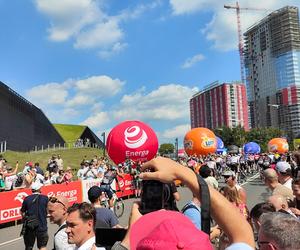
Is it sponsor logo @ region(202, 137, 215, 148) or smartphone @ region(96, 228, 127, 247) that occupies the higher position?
sponsor logo @ region(202, 137, 215, 148)

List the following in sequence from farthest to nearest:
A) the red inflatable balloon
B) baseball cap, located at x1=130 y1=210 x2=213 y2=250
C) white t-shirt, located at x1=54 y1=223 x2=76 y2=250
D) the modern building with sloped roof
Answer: the modern building with sloped roof → the red inflatable balloon → white t-shirt, located at x1=54 y1=223 x2=76 y2=250 → baseball cap, located at x1=130 y1=210 x2=213 y2=250

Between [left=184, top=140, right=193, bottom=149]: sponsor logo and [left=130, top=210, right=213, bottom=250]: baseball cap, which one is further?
[left=184, top=140, right=193, bottom=149]: sponsor logo

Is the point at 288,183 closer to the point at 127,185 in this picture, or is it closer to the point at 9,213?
the point at 9,213

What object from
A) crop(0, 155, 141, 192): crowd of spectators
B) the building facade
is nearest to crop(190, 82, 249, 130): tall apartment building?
the building facade

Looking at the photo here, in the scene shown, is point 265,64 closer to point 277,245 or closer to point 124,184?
point 124,184

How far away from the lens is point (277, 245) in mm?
2240

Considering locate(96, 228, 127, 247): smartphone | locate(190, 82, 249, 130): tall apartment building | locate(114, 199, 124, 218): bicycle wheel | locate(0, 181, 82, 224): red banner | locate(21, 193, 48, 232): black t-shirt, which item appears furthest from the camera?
locate(190, 82, 249, 130): tall apartment building

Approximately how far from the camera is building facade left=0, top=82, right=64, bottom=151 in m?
50.9

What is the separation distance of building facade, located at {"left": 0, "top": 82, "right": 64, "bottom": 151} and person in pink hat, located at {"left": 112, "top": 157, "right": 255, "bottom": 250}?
4865cm

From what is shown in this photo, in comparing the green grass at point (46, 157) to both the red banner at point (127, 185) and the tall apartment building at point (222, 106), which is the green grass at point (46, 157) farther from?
the tall apartment building at point (222, 106)

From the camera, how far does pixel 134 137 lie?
16.6m

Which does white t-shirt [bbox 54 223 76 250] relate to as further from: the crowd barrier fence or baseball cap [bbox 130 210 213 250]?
the crowd barrier fence

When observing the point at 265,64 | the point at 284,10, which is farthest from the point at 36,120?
the point at 284,10

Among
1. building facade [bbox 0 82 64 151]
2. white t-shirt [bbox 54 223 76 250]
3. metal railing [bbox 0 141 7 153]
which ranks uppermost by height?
building facade [bbox 0 82 64 151]
